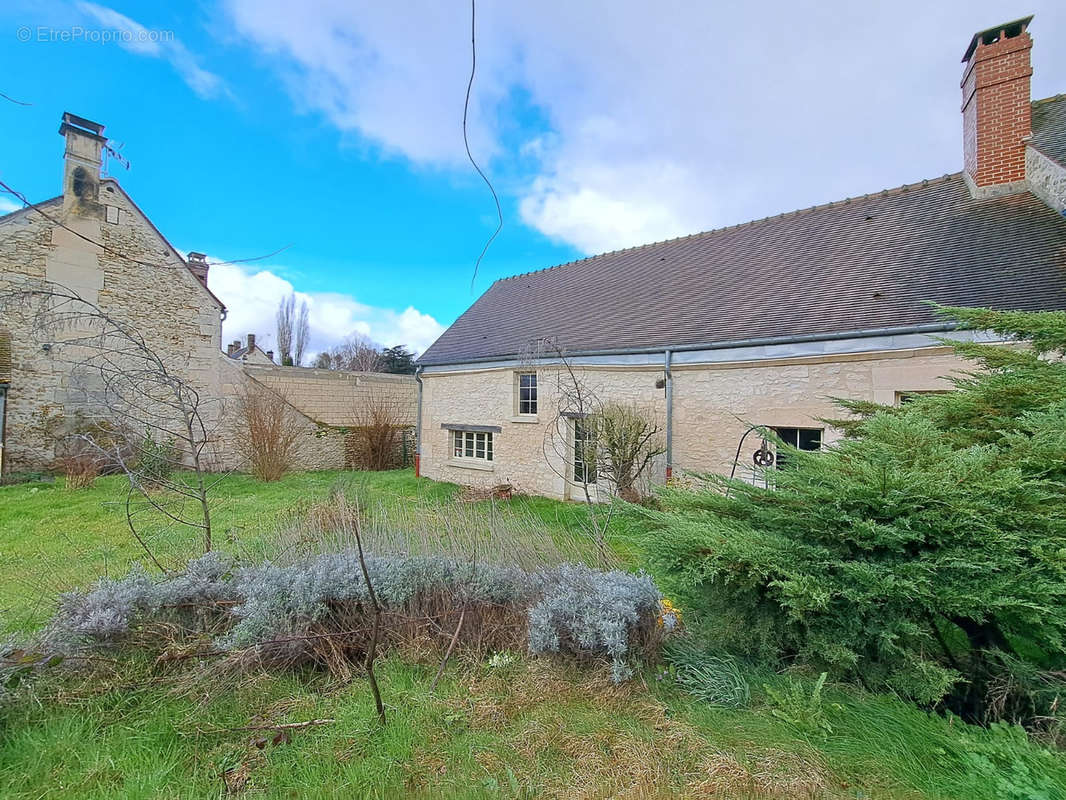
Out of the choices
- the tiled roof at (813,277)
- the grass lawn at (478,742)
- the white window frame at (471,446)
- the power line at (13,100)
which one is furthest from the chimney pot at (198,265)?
the grass lawn at (478,742)

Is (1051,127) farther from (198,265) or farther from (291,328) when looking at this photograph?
(291,328)

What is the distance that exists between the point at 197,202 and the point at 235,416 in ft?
34.7

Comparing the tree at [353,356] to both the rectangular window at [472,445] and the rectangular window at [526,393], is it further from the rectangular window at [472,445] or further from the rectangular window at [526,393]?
the rectangular window at [526,393]

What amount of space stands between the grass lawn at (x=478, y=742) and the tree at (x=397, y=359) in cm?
3535

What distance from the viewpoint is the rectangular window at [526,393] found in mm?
11211

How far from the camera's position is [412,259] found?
42.8 feet

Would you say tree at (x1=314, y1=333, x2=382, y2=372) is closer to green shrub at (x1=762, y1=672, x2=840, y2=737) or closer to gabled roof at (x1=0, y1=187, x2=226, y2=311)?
gabled roof at (x1=0, y1=187, x2=226, y2=311)

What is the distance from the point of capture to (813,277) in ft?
27.8

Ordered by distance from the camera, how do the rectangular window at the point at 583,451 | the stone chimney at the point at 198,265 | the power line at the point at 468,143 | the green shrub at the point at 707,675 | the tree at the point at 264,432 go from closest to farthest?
the green shrub at the point at 707,675, the power line at the point at 468,143, the rectangular window at the point at 583,451, the tree at the point at 264,432, the stone chimney at the point at 198,265

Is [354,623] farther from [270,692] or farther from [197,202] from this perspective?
[197,202]

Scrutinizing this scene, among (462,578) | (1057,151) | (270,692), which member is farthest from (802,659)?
(1057,151)

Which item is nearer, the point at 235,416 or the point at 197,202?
the point at 197,202

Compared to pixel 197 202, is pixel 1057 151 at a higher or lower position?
higher

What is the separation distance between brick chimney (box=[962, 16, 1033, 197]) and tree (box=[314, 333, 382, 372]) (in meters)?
35.0
